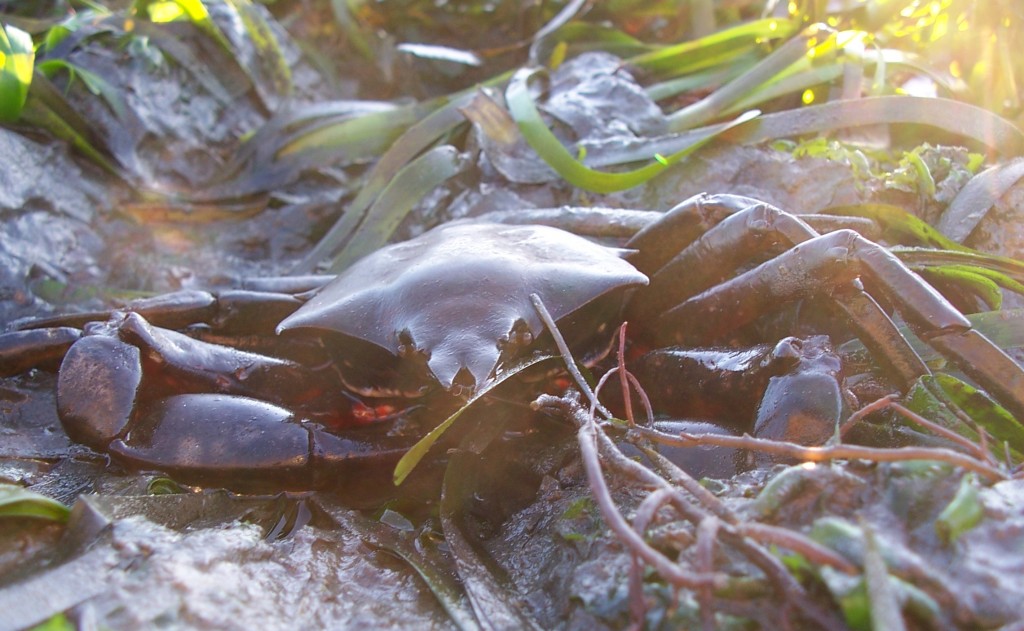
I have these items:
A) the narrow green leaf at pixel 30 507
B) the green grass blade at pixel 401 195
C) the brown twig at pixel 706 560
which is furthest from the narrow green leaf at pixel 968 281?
the narrow green leaf at pixel 30 507

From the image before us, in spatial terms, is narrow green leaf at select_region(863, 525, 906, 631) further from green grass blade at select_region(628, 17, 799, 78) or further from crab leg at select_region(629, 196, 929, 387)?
green grass blade at select_region(628, 17, 799, 78)

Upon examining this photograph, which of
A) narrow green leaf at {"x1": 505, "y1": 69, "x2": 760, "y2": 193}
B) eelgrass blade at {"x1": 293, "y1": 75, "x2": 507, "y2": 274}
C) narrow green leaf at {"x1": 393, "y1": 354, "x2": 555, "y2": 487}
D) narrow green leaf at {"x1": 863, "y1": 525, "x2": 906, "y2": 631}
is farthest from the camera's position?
eelgrass blade at {"x1": 293, "y1": 75, "x2": 507, "y2": 274}

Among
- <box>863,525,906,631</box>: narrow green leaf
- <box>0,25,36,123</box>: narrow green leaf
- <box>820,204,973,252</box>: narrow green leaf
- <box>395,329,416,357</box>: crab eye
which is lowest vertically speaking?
<box>820,204,973,252</box>: narrow green leaf

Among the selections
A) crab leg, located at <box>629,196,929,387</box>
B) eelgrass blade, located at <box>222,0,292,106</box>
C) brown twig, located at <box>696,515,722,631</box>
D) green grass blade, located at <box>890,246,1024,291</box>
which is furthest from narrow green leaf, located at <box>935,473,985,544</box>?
eelgrass blade, located at <box>222,0,292,106</box>

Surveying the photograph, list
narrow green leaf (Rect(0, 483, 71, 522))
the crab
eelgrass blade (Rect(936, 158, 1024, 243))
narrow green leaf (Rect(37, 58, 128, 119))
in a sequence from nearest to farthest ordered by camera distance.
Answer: narrow green leaf (Rect(0, 483, 71, 522)) → the crab → eelgrass blade (Rect(936, 158, 1024, 243)) → narrow green leaf (Rect(37, 58, 128, 119))

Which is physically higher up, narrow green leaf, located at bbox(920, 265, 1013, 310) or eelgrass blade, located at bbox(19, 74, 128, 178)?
eelgrass blade, located at bbox(19, 74, 128, 178)

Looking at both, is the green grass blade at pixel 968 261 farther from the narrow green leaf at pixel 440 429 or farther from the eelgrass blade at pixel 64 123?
the eelgrass blade at pixel 64 123

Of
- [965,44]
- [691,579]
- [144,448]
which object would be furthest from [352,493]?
[965,44]

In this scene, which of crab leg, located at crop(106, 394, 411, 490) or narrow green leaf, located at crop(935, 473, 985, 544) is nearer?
narrow green leaf, located at crop(935, 473, 985, 544)
